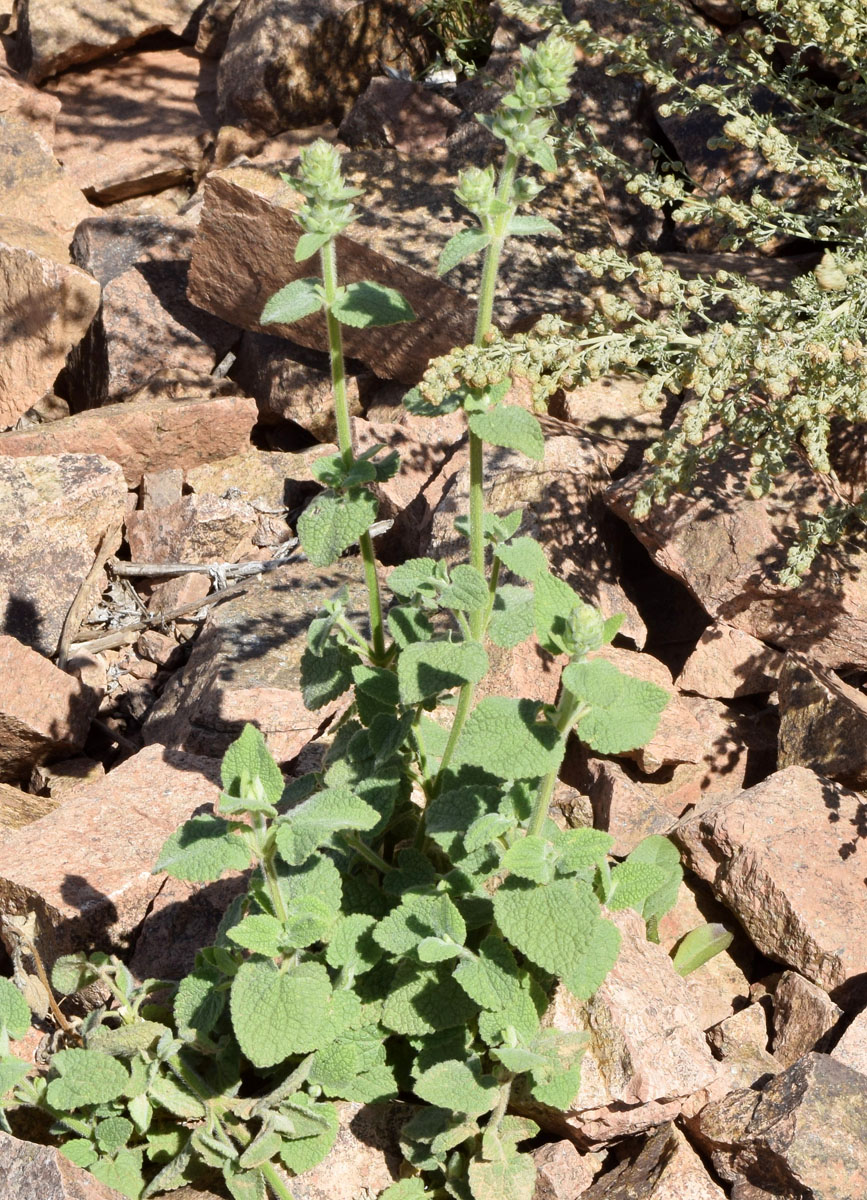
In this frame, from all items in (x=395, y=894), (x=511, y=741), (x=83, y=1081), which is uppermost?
(x=511, y=741)

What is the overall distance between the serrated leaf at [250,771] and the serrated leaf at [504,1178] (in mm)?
1061

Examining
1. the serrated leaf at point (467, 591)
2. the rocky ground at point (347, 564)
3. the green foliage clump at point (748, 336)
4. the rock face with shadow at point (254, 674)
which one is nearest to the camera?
the serrated leaf at point (467, 591)

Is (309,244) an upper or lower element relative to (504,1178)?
upper

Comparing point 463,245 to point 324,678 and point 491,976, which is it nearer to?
point 324,678

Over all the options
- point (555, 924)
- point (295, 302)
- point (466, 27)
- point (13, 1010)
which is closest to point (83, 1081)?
point (13, 1010)

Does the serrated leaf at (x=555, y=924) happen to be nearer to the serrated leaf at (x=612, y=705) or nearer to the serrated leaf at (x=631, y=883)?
the serrated leaf at (x=631, y=883)

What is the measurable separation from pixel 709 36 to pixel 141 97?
186 inches

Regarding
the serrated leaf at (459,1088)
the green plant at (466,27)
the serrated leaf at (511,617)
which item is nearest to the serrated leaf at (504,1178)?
the serrated leaf at (459,1088)

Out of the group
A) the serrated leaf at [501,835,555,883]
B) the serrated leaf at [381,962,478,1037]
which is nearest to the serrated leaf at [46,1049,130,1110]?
the serrated leaf at [381,962,478,1037]

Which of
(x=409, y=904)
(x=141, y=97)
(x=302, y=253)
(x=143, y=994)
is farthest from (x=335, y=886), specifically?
(x=141, y=97)

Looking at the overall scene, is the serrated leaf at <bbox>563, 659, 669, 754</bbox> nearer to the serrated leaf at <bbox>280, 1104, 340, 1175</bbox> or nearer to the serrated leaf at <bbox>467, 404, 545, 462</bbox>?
the serrated leaf at <bbox>467, 404, 545, 462</bbox>

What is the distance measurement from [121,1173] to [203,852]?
0.97 metres

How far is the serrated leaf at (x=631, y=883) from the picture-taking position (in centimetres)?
274

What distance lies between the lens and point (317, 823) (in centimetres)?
236
